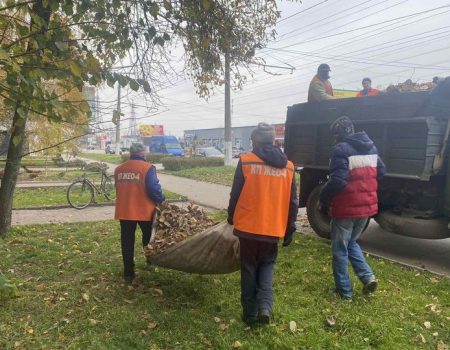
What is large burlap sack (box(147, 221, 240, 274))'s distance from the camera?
156 inches

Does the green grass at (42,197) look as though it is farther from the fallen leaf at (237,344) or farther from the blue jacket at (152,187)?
the fallen leaf at (237,344)

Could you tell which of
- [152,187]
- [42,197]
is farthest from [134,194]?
[42,197]

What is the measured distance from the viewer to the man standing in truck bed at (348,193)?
4344 mm

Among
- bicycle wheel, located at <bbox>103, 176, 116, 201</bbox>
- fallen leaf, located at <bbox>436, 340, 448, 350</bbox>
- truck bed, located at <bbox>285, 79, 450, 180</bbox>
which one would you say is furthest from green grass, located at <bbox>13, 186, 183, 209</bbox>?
fallen leaf, located at <bbox>436, 340, 448, 350</bbox>

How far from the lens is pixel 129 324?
385 centimetres

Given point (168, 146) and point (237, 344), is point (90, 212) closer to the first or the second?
point (237, 344)

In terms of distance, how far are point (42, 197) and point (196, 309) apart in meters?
9.56

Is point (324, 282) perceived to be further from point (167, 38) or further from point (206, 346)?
point (167, 38)

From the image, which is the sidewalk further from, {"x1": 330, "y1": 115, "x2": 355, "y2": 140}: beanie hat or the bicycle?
{"x1": 330, "y1": 115, "x2": 355, "y2": 140}: beanie hat

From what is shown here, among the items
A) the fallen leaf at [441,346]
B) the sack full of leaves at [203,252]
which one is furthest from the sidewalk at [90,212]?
the fallen leaf at [441,346]

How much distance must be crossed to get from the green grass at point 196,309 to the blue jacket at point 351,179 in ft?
3.10

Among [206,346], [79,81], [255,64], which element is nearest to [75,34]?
[79,81]

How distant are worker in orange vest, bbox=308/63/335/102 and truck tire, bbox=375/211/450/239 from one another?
2276mm

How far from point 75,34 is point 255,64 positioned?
3591 mm
